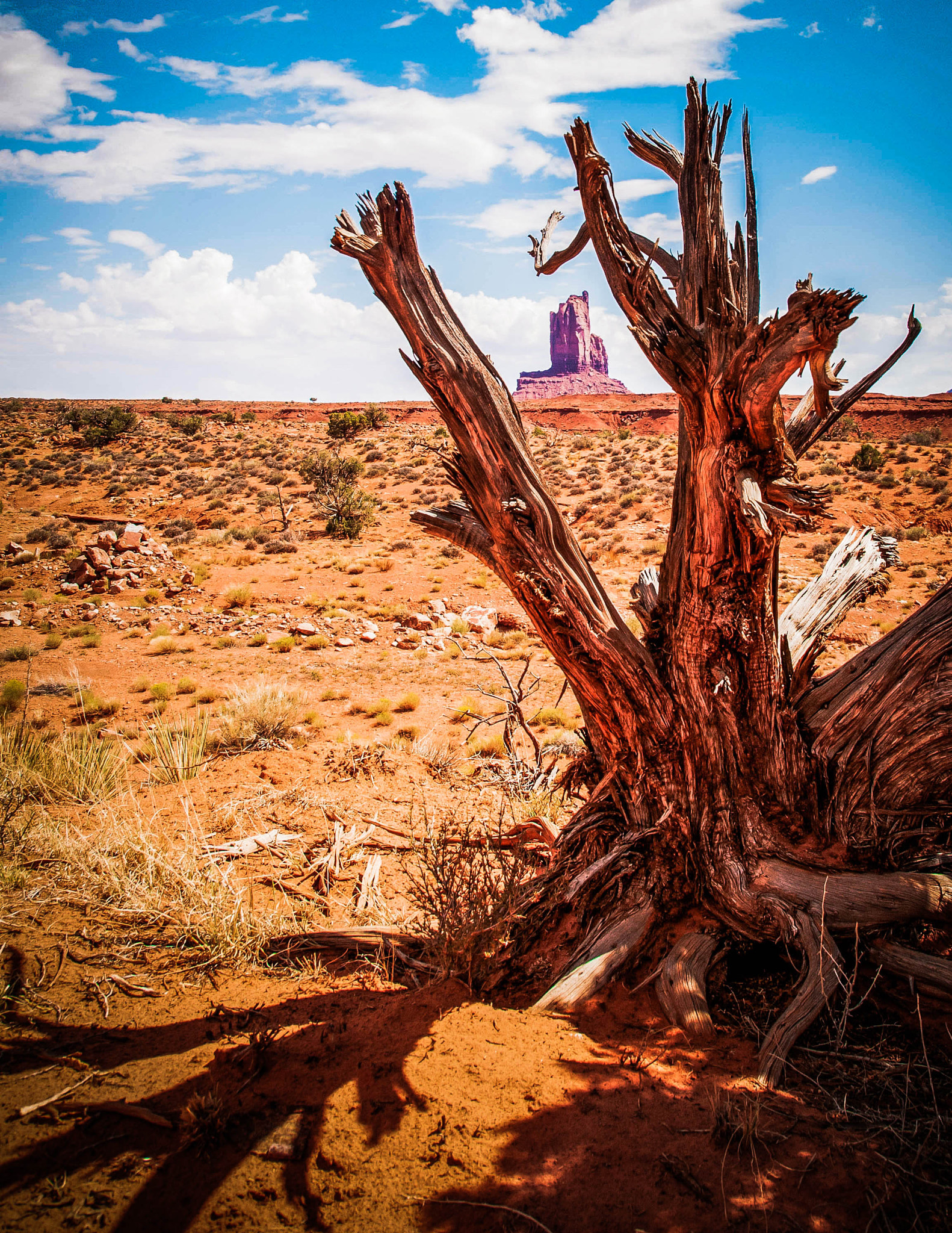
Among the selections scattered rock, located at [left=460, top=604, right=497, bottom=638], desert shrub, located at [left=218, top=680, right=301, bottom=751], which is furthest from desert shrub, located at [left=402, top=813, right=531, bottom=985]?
scattered rock, located at [left=460, top=604, right=497, bottom=638]

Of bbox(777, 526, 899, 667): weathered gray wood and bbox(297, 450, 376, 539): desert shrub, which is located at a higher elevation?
bbox(297, 450, 376, 539): desert shrub

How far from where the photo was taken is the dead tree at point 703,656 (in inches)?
104

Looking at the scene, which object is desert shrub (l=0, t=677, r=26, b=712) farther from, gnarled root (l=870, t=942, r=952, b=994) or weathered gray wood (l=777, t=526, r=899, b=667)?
gnarled root (l=870, t=942, r=952, b=994)

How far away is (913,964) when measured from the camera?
254 centimetres

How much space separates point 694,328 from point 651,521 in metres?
19.4

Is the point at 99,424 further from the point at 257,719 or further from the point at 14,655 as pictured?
the point at 257,719

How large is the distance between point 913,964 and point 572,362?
12232 centimetres

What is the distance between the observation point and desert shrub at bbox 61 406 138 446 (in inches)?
1458

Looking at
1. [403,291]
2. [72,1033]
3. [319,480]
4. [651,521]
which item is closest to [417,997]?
[72,1033]

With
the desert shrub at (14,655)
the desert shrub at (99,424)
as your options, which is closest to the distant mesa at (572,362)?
the desert shrub at (99,424)

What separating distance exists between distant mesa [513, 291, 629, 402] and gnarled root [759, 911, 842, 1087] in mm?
113654

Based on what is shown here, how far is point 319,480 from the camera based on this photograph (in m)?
23.9

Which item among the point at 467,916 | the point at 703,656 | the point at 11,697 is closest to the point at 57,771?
the point at 467,916

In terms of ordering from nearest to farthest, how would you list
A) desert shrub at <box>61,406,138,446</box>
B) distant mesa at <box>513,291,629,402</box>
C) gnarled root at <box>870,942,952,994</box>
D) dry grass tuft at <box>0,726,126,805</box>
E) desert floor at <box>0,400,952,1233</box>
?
1. desert floor at <box>0,400,952,1233</box>
2. gnarled root at <box>870,942,952,994</box>
3. dry grass tuft at <box>0,726,126,805</box>
4. desert shrub at <box>61,406,138,446</box>
5. distant mesa at <box>513,291,629,402</box>
